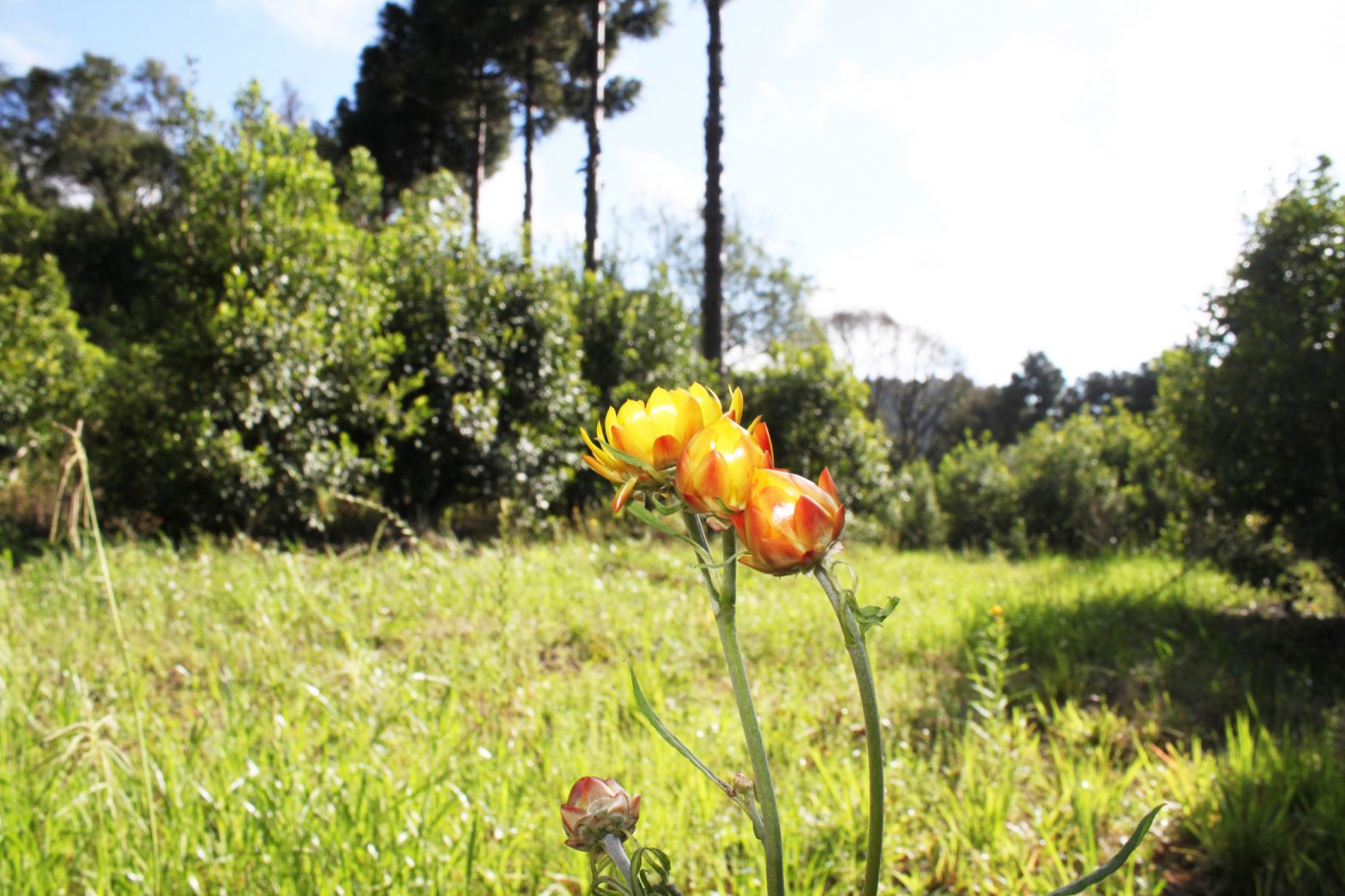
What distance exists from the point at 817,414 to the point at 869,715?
8181 mm

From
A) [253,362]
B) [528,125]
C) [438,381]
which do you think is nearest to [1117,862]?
[253,362]

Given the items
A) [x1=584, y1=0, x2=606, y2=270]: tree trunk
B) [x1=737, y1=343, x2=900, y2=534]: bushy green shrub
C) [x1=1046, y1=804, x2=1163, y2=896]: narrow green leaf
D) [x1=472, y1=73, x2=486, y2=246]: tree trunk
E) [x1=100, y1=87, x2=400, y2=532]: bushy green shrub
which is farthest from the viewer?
[x1=472, y1=73, x2=486, y2=246]: tree trunk

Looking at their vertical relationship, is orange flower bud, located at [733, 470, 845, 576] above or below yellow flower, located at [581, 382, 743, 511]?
below

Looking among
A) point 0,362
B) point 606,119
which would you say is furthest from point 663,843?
point 606,119

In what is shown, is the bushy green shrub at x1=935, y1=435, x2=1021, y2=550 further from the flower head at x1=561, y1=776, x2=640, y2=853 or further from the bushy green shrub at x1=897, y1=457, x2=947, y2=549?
the flower head at x1=561, y1=776, x2=640, y2=853

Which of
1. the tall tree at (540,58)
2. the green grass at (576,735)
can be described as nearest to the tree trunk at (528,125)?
the tall tree at (540,58)

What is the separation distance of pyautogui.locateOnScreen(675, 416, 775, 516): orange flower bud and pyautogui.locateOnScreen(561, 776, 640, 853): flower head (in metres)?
0.19

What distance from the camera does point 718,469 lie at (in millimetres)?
444

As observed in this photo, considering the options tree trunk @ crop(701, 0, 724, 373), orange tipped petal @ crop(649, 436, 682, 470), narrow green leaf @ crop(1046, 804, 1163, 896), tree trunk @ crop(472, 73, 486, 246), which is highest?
tree trunk @ crop(472, 73, 486, 246)

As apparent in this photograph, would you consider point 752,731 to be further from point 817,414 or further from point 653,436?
point 817,414

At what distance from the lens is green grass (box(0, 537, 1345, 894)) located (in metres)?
1.54

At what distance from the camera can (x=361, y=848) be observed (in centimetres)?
146

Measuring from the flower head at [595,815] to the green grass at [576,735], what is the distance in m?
0.15

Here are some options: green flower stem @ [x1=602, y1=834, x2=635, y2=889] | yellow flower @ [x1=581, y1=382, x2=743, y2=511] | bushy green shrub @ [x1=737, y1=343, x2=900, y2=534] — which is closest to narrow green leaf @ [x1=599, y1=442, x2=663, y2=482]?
yellow flower @ [x1=581, y1=382, x2=743, y2=511]
